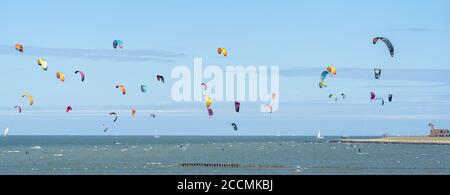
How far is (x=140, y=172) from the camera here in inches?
3219

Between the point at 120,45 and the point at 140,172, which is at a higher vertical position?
the point at 120,45
